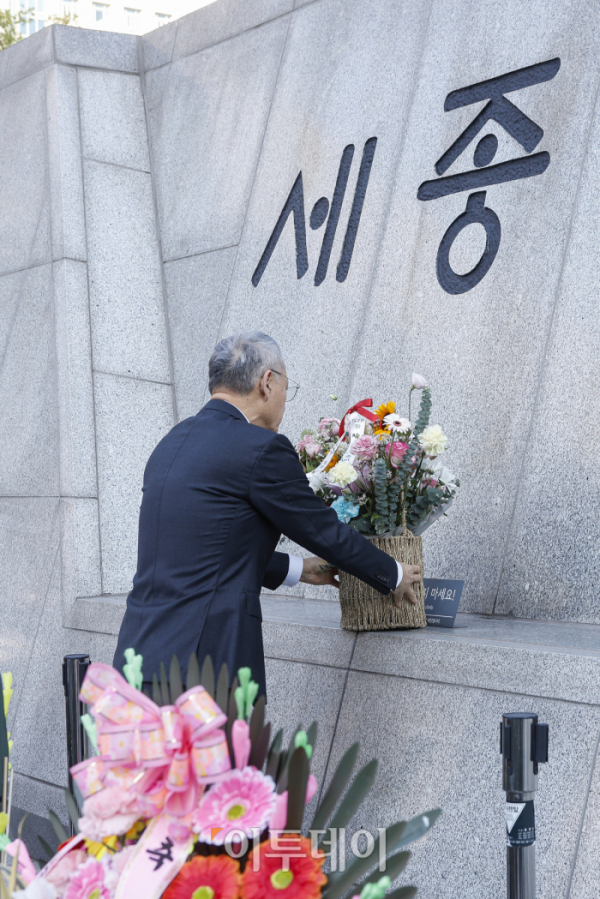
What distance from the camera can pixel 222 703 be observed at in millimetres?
1239

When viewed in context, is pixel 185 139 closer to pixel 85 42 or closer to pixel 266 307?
pixel 85 42

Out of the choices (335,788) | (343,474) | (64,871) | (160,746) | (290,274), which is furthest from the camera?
(290,274)

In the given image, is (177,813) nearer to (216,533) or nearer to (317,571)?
(216,533)

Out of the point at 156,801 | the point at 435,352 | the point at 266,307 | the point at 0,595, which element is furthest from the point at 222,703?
the point at 0,595

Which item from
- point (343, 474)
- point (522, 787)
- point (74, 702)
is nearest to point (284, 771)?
point (522, 787)

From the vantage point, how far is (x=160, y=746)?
40.8 inches

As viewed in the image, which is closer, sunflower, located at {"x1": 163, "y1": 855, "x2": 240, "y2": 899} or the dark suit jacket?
sunflower, located at {"x1": 163, "y1": 855, "x2": 240, "y2": 899}

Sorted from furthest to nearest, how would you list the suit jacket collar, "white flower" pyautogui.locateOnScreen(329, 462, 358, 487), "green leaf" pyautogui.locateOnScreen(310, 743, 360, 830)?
"white flower" pyautogui.locateOnScreen(329, 462, 358, 487) → the suit jacket collar → "green leaf" pyautogui.locateOnScreen(310, 743, 360, 830)

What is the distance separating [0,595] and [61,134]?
3.03 meters

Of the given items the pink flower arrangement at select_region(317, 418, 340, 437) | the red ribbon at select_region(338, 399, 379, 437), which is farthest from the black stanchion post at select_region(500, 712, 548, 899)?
the pink flower arrangement at select_region(317, 418, 340, 437)

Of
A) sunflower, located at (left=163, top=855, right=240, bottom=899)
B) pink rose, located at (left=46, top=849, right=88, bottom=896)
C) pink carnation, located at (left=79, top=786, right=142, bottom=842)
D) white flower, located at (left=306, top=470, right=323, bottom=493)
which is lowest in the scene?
pink rose, located at (left=46, top=849, right=88, bottom=896)

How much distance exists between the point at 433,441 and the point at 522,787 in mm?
1316

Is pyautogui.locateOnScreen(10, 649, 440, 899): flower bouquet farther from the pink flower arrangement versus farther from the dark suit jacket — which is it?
the pink flower arrangement

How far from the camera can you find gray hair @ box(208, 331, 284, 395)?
2854mm
